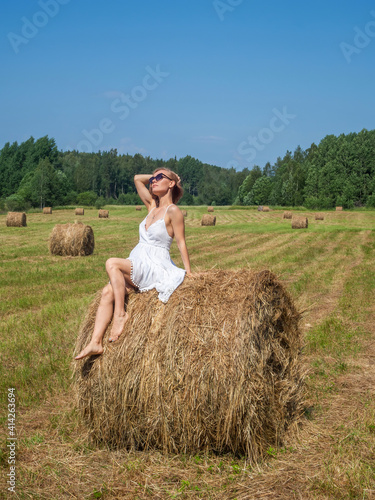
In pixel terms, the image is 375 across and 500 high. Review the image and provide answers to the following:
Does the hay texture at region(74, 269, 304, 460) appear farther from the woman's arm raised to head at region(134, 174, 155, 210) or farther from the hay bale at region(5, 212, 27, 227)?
the hay bale at region(5, 212, 27, 227)

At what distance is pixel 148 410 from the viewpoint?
4359 mm

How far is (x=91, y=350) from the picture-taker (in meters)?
4.52

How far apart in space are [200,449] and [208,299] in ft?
4.30

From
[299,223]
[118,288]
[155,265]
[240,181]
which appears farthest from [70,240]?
[240,181]

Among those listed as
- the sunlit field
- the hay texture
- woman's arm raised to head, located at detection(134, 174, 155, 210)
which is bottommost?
the sunlit field

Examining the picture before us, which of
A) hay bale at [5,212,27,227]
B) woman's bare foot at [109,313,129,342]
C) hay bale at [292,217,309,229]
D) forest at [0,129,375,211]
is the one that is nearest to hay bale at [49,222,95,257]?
woman's bare foot at [109,313,129,342]

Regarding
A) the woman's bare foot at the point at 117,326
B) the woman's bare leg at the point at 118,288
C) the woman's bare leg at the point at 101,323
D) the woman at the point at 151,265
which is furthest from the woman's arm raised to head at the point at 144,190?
the woman's bare foot at the point at 117,326

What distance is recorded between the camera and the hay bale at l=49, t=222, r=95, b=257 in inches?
709

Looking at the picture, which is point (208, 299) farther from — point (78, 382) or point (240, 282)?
point (78, 382)

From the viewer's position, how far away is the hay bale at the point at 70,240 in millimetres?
18000

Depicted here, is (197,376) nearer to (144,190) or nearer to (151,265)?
(151,265)

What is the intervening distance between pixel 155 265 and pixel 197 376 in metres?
1.22

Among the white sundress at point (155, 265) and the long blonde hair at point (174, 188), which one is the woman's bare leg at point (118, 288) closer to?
the white sundress at point (155, 265)

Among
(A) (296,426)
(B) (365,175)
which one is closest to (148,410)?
(A) (296,426)
